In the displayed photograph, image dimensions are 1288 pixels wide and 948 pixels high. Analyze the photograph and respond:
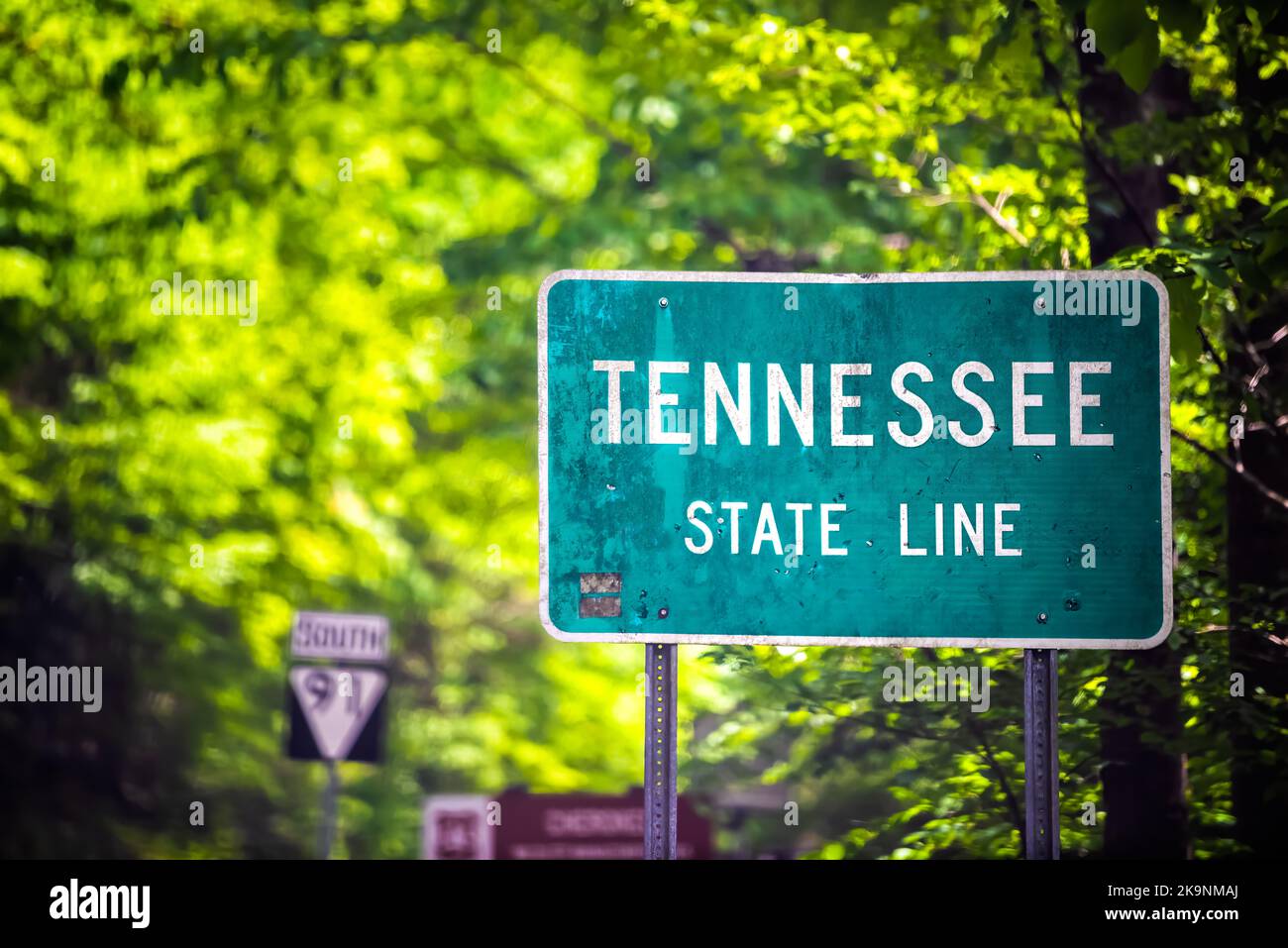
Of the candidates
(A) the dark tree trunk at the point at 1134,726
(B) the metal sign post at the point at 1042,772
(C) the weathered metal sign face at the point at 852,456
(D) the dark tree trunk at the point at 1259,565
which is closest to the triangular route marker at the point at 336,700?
(A) the dark tree trunk at the point at 1134,726

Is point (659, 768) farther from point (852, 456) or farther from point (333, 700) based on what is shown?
point (333, 700)

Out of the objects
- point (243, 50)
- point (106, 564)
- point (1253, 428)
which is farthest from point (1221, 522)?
point (106, 564)

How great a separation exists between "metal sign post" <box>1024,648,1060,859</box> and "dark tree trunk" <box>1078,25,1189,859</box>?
7.90 ft

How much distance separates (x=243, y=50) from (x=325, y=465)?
5.50 metres

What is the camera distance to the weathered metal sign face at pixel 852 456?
11.2 ft

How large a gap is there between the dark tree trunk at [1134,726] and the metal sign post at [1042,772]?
2407mm

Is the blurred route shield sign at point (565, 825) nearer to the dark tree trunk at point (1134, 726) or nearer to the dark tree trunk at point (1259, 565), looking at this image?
the dark tree trunk at point (1134, 726)

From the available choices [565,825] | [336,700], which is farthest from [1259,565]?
[336,700]

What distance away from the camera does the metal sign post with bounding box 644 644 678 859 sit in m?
3.31

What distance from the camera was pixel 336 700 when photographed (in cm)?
1057

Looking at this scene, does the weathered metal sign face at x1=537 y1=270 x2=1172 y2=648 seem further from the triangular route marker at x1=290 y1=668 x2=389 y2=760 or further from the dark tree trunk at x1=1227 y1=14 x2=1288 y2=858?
the triangular route marker at x1=290 y1=668 x2=389 y2=760

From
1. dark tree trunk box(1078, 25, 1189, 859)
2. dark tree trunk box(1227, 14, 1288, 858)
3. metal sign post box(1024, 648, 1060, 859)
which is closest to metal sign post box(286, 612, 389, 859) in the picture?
dark tree trunk box(1078, 25, 1189, 859)

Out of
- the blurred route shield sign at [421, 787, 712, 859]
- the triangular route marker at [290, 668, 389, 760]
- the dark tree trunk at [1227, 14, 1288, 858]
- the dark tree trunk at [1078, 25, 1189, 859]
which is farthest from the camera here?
the blurred route shield sign at [421, 787, 712, 859]

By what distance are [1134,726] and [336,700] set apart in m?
6.52
